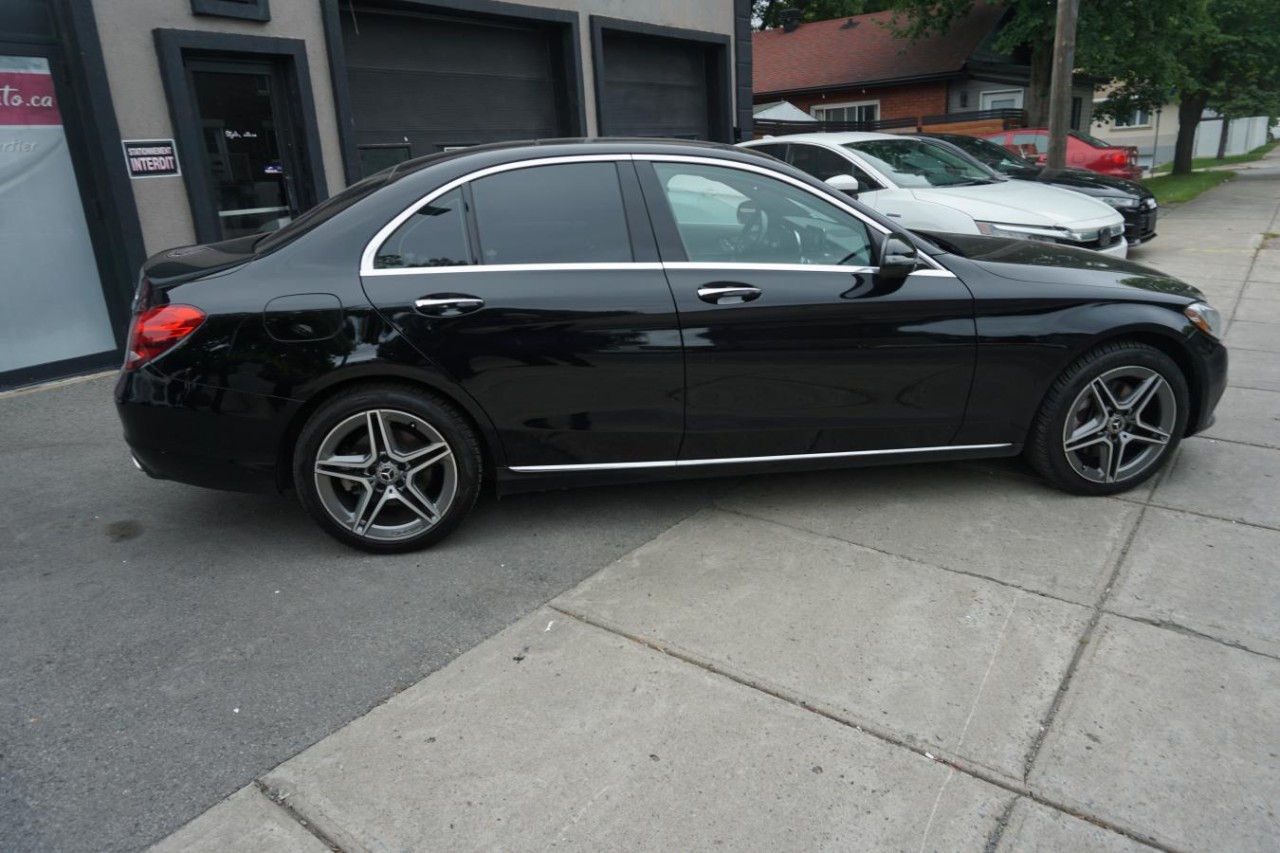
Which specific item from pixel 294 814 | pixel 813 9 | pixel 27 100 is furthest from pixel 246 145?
pixel 813 9

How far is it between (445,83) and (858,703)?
8.13 metres

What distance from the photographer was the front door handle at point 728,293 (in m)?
3.81

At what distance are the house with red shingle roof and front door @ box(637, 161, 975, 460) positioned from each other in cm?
2412

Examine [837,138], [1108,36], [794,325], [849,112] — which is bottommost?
[794,325]

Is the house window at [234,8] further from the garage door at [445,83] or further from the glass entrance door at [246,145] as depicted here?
the garage door at [445,83]

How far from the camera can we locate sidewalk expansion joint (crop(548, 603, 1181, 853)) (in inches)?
94.0

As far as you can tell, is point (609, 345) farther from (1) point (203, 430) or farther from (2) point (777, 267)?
(1) point (203, 430)

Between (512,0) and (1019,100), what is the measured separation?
23311 millimetres

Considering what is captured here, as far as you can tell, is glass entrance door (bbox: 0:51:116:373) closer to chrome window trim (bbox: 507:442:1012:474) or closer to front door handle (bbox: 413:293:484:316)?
front door handle (bbox: 413:293:484:316)

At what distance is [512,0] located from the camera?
9406 mm

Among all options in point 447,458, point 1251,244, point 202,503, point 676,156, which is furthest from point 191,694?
point 1251,244

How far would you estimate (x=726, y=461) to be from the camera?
4027 mm

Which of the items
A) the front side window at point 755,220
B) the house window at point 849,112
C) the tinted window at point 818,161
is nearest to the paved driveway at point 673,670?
the front side window at point 755,220

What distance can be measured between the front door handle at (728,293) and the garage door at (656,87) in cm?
731
